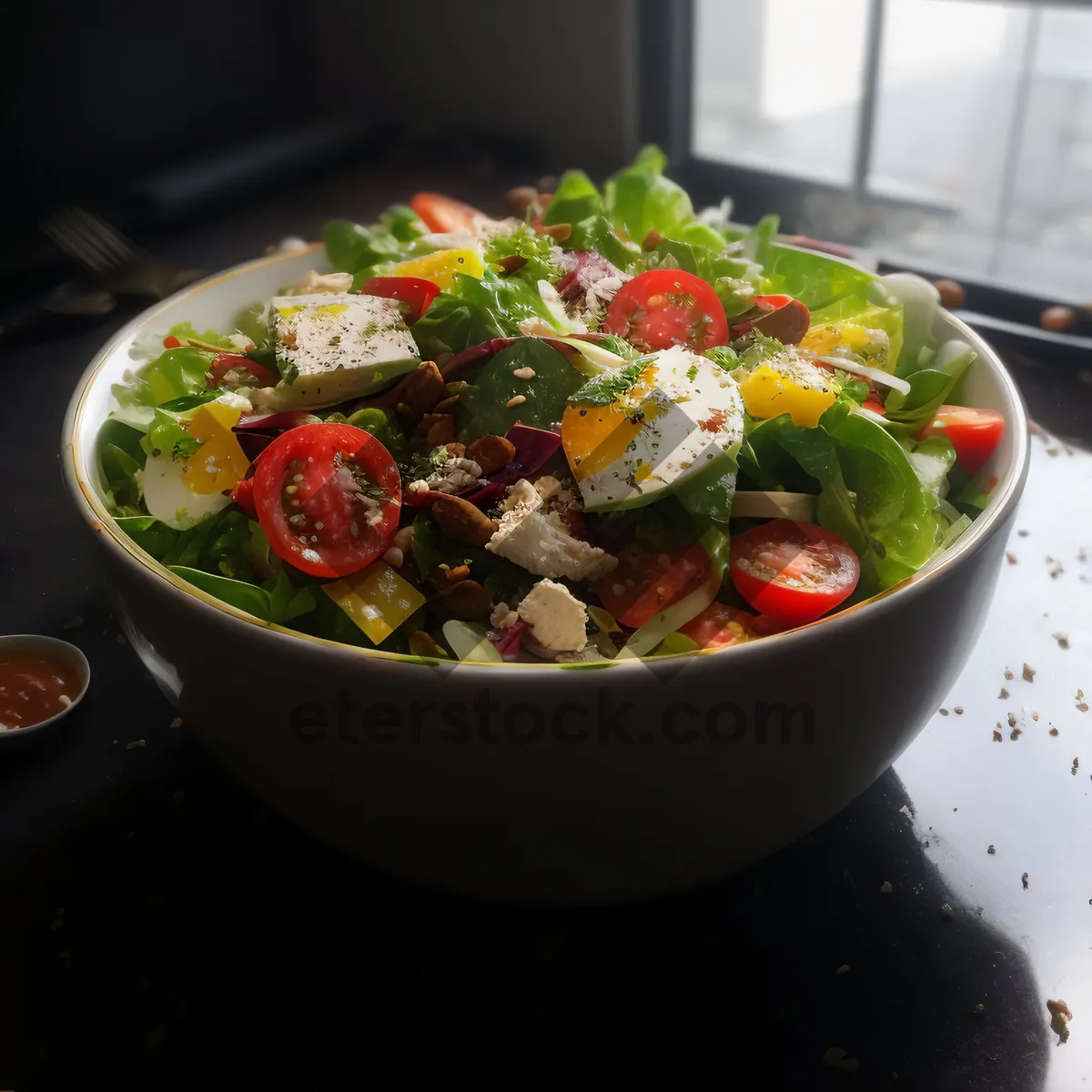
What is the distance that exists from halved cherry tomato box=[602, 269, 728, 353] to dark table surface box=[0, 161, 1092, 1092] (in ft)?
1.46

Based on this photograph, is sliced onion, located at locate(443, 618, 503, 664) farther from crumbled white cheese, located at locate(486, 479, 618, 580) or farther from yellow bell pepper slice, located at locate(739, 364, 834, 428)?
yellow bell pepper slice, located at locate(739, 364, 834, 428)

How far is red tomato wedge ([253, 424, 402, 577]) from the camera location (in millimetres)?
781

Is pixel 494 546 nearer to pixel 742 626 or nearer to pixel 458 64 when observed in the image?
pixel 742 626

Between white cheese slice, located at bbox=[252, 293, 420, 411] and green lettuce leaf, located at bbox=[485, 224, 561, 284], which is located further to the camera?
green lettuce leaf, located at bbox=[485, 224, 561, 284]

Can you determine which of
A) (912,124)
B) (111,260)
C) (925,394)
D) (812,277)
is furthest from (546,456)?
(912,124)

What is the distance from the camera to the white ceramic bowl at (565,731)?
655mm

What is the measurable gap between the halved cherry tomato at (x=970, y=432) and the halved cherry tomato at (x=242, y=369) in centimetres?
60

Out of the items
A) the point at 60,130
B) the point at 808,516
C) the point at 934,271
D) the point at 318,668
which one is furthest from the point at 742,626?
the point at 60,130

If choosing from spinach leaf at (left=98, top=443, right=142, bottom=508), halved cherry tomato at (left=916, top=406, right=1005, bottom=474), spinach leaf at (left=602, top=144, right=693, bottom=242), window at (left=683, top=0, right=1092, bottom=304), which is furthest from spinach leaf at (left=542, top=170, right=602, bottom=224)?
window at (left=683, top=0, right=1092, bottom=304)

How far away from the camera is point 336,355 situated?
35.6 inches

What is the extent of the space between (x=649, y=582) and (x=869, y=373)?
1.13ft

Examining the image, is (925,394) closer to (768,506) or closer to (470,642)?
(768,506)

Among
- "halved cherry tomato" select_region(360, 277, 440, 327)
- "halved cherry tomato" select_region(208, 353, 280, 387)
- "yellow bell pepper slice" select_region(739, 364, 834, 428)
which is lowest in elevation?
"halved cherry tomato" select_region(208, 353, 280, 387)

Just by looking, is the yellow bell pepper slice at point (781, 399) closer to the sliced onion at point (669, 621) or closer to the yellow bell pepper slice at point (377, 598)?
the sliced onion at point (669, 621)
